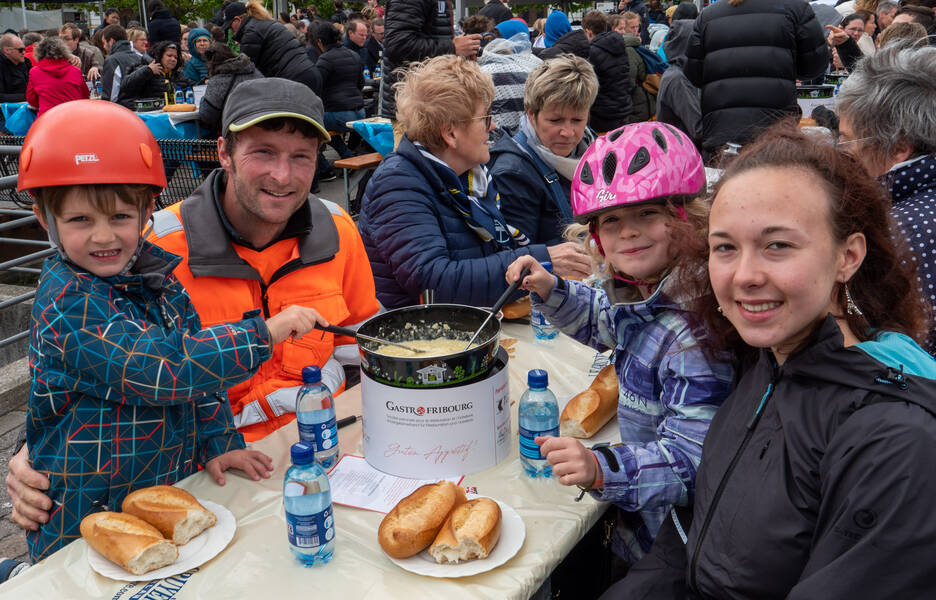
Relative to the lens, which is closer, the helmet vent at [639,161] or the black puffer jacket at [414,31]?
the helmet vent at [639,161]

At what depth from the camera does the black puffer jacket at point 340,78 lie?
10625 mm

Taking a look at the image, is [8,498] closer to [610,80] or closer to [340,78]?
[610,80]

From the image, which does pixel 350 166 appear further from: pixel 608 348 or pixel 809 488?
pixel 809 488

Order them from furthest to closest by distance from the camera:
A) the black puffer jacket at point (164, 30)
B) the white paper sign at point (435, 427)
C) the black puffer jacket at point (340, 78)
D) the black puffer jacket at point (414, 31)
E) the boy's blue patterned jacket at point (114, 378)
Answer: the black puffer jacket at point (164, 30)
the black puffer jacket at point (340, 78)
the black puffer jacket at point (414, 31)
the white paper sign at point (435, 427)
the boy's blue patterned jacket at point (114, 378)

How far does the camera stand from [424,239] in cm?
333

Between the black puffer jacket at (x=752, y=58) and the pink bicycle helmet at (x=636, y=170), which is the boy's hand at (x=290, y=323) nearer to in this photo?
the pink bicycle helmet at (x=636, y=170)

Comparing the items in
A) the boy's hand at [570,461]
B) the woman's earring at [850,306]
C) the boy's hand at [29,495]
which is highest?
the woman's earring at [850,306]

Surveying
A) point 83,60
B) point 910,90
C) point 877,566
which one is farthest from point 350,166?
point 83,60

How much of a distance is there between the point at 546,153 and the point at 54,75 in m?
9.28

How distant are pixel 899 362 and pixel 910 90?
1667 millimetres

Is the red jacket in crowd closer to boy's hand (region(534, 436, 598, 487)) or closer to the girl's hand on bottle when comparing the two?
the girl's hand on bottle

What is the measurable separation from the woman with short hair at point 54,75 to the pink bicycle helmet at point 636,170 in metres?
10.3

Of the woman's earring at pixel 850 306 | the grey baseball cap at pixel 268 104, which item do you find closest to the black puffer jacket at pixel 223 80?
the grey baseball cap at pixel 268 104

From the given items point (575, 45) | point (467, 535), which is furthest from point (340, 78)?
point (467, 535)
